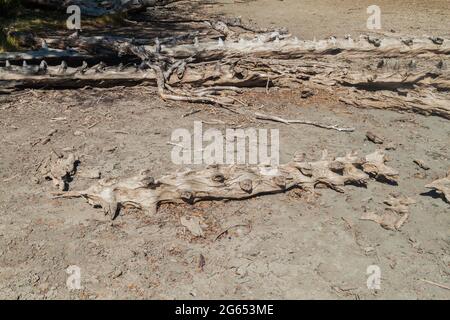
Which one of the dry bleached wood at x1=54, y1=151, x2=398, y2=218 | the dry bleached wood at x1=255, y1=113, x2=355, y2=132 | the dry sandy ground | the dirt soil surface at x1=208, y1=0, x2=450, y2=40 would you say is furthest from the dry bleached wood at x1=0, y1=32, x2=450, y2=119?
the dirt soil surface at x1=208, y1=0, x2=450, y2=40

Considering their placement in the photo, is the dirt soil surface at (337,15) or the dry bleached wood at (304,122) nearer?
the dry bleached wood at (304,122)

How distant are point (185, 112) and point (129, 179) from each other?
2.27 metres

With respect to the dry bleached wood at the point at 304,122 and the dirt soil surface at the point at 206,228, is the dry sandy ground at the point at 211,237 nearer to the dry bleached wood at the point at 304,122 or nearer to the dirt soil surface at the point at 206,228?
the dirt soil surface at the point at 206,228

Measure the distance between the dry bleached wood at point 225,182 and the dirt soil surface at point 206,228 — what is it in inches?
3.8

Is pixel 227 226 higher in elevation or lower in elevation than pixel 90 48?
lower

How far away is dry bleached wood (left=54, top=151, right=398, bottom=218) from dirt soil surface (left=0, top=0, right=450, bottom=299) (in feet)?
0.31

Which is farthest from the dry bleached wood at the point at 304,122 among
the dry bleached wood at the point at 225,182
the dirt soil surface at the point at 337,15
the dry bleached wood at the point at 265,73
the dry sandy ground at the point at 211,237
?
the dirt soil surface at the point at 337,15

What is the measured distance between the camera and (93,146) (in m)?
5.30

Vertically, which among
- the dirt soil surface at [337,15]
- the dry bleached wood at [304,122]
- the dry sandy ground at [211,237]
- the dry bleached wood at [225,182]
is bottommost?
the dry sandy ground at [211,237]

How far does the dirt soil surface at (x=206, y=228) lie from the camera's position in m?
3.37

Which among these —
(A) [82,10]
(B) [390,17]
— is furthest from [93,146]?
(B) [390,17]

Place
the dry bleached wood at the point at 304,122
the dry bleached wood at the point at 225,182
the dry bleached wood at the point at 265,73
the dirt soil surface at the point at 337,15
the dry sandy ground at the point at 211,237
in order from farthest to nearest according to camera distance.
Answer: the dirt soil surface at the point at 337,15, the dry bleached wood at the point at 265,73, the dry bleached wood at the point at 304,122, the dry bleached wood at the point at 225,182, the dry sandy ground at the point at 211,237

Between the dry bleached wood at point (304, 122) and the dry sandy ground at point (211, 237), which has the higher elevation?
the dry bleached wood at point (304, 122)
